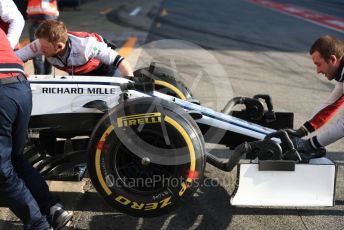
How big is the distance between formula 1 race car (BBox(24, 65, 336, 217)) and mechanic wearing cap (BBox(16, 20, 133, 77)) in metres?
0.32

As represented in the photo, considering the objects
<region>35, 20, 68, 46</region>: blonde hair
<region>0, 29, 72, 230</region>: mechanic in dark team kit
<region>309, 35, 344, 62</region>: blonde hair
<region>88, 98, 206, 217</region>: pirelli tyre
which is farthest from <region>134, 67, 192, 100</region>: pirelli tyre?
<region>0, 29, 72, 230</region>: mechanic in dark team kit

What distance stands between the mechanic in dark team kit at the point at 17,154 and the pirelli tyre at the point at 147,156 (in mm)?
380

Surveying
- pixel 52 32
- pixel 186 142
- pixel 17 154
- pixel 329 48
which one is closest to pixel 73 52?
pixel 52 32

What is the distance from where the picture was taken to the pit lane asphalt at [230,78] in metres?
3.31

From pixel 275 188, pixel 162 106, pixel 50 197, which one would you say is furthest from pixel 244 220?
pixel 50 197

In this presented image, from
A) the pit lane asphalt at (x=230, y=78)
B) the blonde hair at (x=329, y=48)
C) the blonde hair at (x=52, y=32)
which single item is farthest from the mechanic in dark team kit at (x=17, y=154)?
the blonde hair at (x=329, y=48)

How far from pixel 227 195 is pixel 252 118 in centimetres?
71

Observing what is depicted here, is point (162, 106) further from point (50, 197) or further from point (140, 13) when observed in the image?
point (140, 13)

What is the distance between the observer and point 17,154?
2.94 metres

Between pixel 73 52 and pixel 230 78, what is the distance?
4.40 metres

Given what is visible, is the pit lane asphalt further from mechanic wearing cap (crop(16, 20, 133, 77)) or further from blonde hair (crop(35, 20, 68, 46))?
blonde hair (crop(35, 20, 68, 46))

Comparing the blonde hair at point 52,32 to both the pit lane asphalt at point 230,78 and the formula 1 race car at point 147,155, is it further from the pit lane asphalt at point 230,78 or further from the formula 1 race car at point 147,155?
the pit lane asphalt at point 230,78

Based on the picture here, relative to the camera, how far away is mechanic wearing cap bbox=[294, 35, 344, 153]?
10.4 ft

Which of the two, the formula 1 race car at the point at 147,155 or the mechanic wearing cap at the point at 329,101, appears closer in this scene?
the formula 1 race car at the point at 147,155
